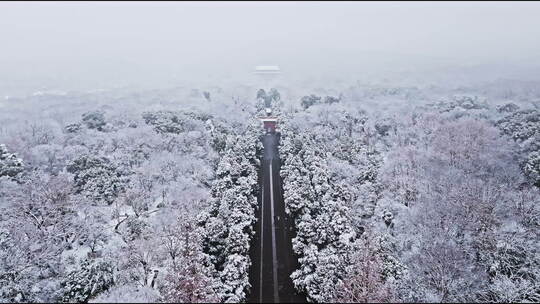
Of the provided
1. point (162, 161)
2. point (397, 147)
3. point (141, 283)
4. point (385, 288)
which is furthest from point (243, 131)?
point (385, 288)

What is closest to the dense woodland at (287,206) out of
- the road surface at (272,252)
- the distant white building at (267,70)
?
the road surface at (272,252)

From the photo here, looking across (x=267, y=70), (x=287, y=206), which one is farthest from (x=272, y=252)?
(x=267, y=70)

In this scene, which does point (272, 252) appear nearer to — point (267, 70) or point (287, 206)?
point (287, 206)

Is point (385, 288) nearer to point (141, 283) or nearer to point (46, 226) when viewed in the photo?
point (141, 283)

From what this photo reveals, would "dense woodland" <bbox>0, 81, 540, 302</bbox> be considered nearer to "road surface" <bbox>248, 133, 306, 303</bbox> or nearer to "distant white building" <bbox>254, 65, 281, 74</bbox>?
"road surface" <bbox>248, 133, 306, 303</bbox>

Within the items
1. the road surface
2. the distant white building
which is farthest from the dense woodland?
the distant white building

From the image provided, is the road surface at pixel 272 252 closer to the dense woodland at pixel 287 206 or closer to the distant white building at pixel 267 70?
the dense woodland at pixel 287 206
